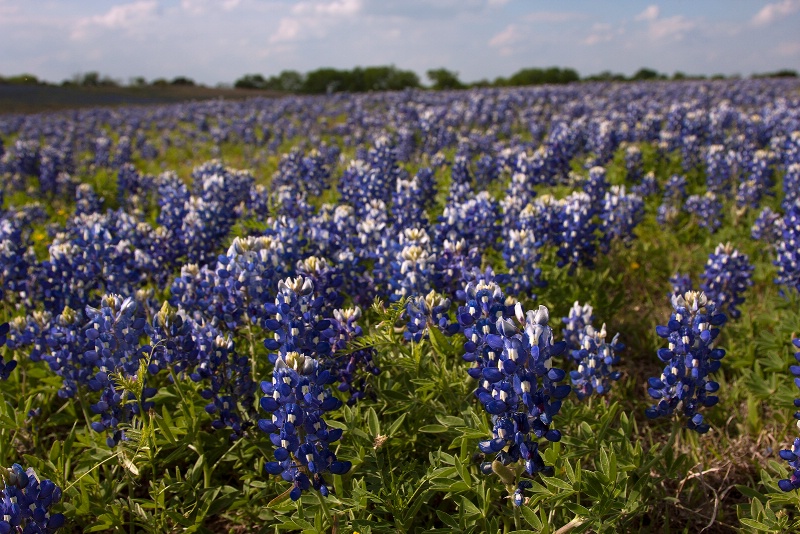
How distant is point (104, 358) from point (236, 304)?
2.25 ft

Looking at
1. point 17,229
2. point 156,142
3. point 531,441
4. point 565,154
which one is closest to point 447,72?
point 156,142

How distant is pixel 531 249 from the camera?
12.6 ft

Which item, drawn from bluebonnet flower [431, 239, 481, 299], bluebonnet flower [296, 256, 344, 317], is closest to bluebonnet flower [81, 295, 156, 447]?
bluebonnet flower [296, 256, 344, 317]

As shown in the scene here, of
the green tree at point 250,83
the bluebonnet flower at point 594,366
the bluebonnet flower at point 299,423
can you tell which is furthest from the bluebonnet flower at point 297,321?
the green tree at point 250,83

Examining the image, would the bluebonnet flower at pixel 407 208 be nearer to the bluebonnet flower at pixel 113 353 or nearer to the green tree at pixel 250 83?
the bluebonnet flower at pixel 113 353

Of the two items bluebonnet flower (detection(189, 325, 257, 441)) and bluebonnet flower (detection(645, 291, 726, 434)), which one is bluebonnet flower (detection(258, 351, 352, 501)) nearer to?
bluebonnet flower (detection(189, 325, 257, 441))

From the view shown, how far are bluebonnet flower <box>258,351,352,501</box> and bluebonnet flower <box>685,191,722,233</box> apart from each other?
507 centimetres

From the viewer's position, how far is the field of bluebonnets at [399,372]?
2.31 metres

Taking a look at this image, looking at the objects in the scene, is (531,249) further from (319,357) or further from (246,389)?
(246,389)

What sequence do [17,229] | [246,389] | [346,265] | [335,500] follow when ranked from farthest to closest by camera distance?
[17,229], [346,265], [246,389], [335,500]

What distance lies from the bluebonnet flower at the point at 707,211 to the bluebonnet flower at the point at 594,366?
3.54 metres

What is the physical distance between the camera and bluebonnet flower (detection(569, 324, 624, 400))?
3051mm

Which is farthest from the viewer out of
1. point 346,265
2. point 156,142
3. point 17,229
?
point 156,142

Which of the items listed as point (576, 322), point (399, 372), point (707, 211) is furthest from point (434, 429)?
point (707, 211)
